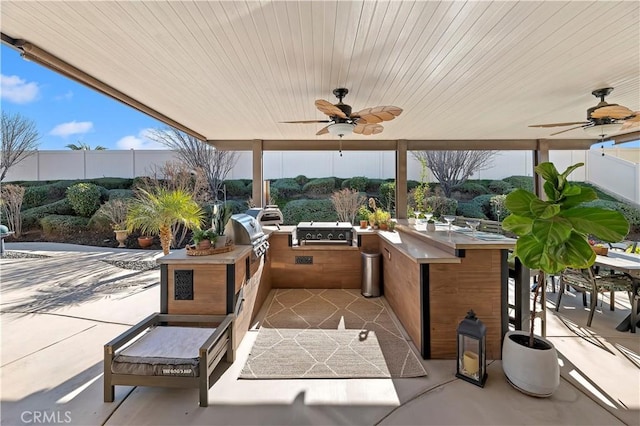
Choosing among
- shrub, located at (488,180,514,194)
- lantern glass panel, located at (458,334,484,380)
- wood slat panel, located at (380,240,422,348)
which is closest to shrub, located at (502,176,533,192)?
shrub, located at (488,180,514,194)

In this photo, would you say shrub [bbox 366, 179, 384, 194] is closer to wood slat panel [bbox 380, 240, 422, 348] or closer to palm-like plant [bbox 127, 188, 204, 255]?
wood slat panel [bbox 380, 240, 422, 348]

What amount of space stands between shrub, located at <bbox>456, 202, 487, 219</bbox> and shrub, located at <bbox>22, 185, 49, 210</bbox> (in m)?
14.3

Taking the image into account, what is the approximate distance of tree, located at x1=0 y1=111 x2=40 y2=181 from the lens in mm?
8570

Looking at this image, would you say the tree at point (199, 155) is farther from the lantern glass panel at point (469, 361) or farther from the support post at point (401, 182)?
the lantern glass panel at point (469, 361)

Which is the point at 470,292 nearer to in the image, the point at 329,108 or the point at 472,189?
the point at 329,108

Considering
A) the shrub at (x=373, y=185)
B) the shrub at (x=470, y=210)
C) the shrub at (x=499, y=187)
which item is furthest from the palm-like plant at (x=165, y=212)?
the shrub at (x=499, y=187)

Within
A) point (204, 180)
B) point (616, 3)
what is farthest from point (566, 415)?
point (204, 180)

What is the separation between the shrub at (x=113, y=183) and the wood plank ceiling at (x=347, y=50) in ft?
24.2

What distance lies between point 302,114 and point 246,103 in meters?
0.85

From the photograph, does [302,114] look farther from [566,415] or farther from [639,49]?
[566,415]

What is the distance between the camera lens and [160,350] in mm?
1868

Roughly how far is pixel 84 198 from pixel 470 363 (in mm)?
11128

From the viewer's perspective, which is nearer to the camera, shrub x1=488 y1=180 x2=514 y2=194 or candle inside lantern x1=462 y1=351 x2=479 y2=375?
candle inside lantern x1=462 y1=351 x2=479 y2=375

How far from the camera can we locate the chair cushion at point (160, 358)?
1767 mm
